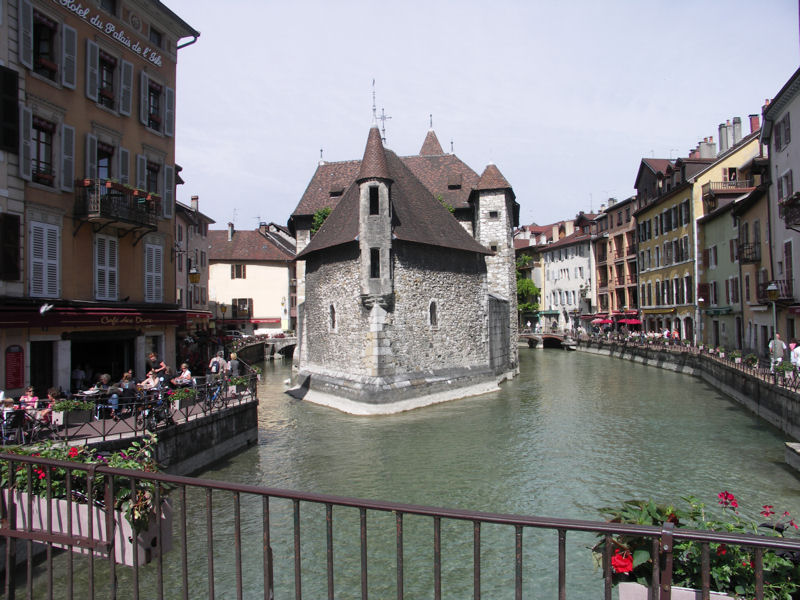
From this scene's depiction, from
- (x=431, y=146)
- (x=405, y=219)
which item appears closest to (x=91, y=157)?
(x=405, y=219)

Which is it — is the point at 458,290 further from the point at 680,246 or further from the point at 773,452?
the point at 680,246

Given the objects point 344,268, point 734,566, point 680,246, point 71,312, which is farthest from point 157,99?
point 680,246

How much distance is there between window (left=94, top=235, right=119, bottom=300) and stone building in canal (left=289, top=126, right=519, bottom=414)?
879cm

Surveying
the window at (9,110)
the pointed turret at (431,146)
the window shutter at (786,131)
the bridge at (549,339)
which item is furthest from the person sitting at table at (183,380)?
the bridge at (549,339)

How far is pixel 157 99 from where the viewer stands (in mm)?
17719

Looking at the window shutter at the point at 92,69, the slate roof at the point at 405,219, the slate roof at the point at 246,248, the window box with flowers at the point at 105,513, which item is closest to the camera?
the window box with flowers at the point at 105,513

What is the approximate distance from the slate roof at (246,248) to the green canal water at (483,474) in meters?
33.0

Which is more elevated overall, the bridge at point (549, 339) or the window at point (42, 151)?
the window at point (42, 151)

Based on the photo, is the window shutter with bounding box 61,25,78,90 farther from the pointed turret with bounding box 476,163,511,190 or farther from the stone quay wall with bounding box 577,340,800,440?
the pointed turret with bounding box 476,163,511,190

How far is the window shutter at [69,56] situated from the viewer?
46.4 ft

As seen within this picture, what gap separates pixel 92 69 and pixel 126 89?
1216 mm

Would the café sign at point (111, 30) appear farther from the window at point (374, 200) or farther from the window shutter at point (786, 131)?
the window shutter at point (786, 131)

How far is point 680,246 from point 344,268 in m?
26.2

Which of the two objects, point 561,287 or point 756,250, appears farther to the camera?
point 561,287
